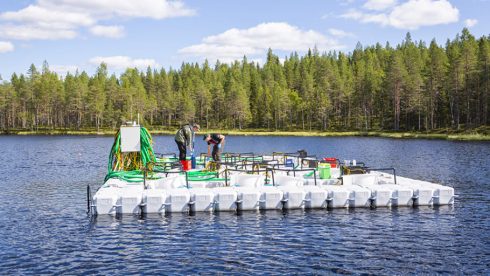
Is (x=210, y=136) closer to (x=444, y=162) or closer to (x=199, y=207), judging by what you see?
(x=199, y=207)

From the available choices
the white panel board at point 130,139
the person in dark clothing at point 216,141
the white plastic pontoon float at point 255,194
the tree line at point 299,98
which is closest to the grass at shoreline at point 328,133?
the tree line at point 299,98

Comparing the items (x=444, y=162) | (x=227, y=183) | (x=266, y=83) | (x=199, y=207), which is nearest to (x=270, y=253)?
(x=199, y=207)

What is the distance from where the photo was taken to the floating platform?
24.6 m

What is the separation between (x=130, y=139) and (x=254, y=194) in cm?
1060

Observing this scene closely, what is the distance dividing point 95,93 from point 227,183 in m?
133

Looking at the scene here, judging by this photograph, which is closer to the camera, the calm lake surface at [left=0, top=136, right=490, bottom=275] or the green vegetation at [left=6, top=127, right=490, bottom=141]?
the calm lake surface at [left=0, top=136, right=490, bottom=275]

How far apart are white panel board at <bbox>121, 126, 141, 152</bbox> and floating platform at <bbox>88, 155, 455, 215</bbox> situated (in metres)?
2.95

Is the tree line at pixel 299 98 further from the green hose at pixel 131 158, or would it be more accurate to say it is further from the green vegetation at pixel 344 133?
the green hose at pixel 131 158

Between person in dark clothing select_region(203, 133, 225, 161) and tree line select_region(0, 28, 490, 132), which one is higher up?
tree line select_region(0, 28, 490, 132)

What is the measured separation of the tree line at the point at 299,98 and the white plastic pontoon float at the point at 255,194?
84.5m

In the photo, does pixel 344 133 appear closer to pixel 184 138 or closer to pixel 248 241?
pixel 184 138

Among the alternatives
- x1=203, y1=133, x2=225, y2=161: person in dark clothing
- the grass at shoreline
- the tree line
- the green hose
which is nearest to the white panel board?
the green hose

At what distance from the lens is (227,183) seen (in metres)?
29.2

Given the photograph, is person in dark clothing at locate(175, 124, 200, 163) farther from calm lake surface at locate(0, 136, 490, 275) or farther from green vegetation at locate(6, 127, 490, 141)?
green vegetation at locate(6, 127, 490, 141)
